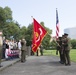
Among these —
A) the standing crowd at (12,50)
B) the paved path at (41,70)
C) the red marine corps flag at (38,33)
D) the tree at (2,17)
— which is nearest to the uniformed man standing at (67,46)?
the paved path at (41,70)

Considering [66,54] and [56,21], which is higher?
[56,21]

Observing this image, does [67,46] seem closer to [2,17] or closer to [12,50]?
[12,50]

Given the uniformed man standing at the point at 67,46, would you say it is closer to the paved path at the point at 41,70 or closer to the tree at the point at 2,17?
the paved path at the point at 41,70

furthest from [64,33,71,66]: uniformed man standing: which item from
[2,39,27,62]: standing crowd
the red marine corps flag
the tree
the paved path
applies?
the tree

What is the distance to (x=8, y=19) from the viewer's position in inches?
3816

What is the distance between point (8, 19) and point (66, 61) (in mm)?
75686

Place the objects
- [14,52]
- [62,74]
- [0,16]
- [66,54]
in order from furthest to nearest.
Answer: [0,16] → [14,52] → [66,54] → [62,74]

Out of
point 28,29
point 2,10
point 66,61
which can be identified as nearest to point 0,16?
point 2,10

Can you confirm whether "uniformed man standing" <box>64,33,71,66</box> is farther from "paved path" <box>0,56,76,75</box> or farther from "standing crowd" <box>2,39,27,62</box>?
"standing crowd" <box>2,39,27,62</box>

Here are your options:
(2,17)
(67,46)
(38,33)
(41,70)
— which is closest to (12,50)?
(38,33)

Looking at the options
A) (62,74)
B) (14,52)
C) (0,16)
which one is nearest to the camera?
(62,74)

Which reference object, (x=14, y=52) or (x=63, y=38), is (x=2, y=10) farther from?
(x=63, y=38)

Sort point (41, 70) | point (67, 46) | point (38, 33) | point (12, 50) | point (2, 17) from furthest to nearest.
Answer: point (2, 17) → point (12, 50) → point (38, 33) → point (67, 46) → point (41, 70)

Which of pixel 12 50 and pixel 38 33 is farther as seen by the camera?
pixel 12 50
